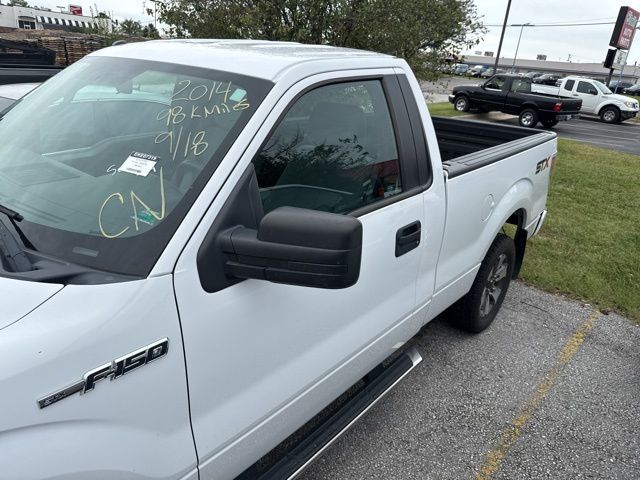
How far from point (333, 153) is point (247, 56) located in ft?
1.69

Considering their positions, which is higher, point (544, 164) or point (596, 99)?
point (544, 164)

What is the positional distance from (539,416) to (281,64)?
99.8 inches

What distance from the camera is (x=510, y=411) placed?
3.21 meters

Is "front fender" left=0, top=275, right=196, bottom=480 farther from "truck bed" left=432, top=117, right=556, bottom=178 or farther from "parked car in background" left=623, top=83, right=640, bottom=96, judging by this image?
"parked car in background" left=623, top=83, right=640, bottom=96

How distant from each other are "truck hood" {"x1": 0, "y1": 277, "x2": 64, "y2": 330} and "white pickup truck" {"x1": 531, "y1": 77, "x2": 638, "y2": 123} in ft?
82.5

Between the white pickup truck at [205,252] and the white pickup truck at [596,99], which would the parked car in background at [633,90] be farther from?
the white pickup truck at [205,252]

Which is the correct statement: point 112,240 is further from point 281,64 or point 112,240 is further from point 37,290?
point 281,64

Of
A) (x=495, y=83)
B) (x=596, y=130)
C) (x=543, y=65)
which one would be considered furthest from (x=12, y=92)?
(x=543, y=65)

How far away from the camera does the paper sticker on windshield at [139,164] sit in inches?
67.9

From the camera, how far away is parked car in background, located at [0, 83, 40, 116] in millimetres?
5223

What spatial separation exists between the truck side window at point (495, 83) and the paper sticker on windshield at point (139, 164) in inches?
836

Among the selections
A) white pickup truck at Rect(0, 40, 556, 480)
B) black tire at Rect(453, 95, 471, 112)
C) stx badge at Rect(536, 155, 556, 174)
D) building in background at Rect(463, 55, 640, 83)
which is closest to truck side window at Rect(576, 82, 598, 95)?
black tire at Rect(453, 95, 471, 112)

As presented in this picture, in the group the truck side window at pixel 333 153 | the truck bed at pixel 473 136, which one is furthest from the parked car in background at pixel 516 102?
the truck side window at pixel 333 153

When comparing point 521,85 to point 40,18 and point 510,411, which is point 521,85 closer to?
point 510,411
